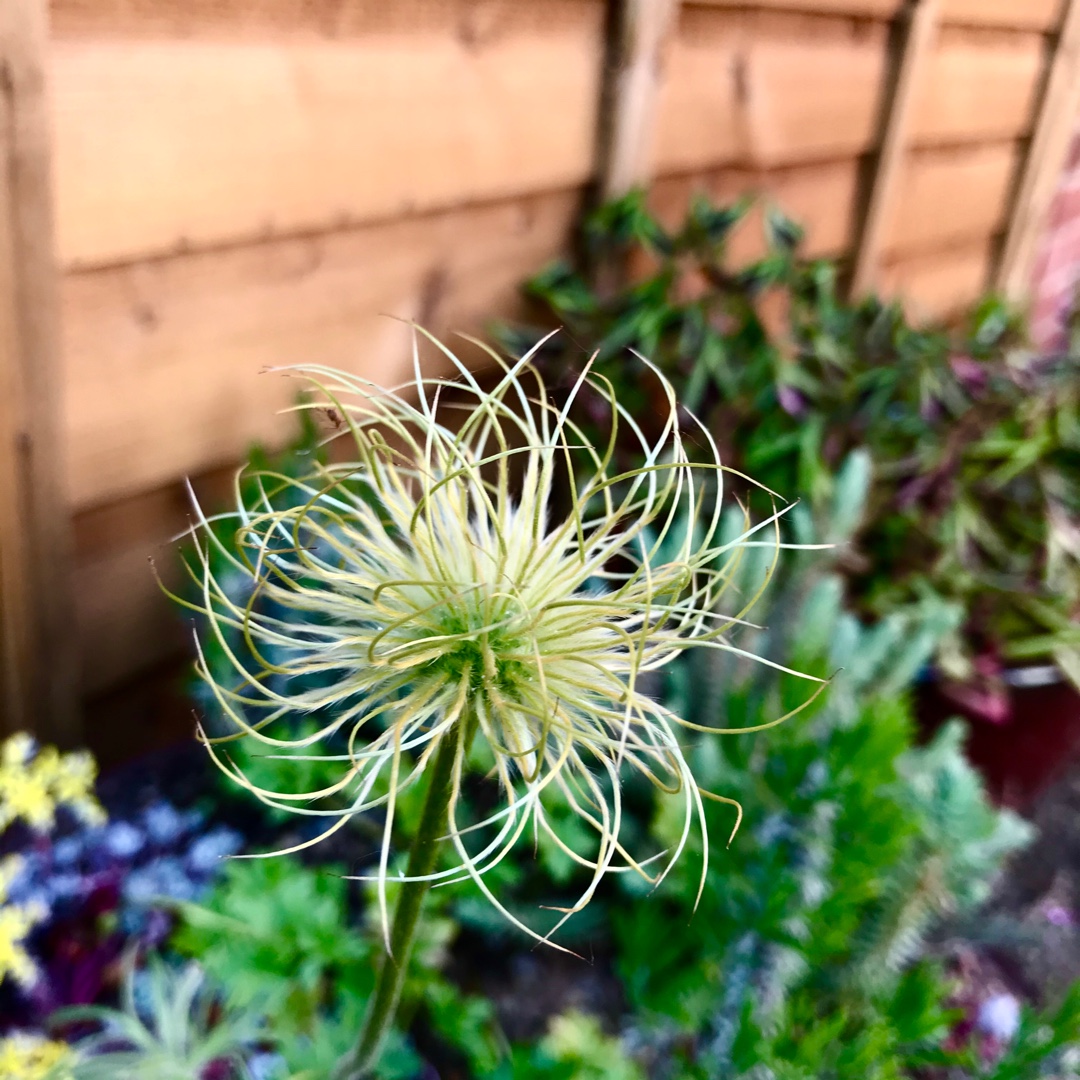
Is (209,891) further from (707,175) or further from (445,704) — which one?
(707,175)

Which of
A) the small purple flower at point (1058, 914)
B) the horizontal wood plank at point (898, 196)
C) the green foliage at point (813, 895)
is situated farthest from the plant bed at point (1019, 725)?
the horizontal wood plank at point (898, 196)

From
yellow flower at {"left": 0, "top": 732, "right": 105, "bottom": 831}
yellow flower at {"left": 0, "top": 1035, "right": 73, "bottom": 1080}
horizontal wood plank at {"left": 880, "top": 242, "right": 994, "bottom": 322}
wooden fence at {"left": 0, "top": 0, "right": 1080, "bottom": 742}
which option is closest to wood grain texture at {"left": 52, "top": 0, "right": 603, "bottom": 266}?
wooden fence at {"left": 0, "top": 0, "right": 1080, "bottom": 742}

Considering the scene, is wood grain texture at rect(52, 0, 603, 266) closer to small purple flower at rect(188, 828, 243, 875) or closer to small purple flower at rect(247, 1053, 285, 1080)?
small purple flower at rect(188, 828, 243, 875)

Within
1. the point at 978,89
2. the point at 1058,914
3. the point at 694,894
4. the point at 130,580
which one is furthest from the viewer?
the point at 978,89

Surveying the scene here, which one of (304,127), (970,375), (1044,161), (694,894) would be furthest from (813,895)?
(1044,161)

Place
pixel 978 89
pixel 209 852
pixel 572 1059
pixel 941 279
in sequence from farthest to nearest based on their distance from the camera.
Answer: pixel 941 279 < pixel 978 89 < pixel 209 852 < pixel 572 1059

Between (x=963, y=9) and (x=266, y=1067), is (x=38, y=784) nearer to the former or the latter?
(x=266, y=1067)

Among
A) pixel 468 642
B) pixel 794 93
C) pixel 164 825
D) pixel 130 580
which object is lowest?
pixel 164 825
